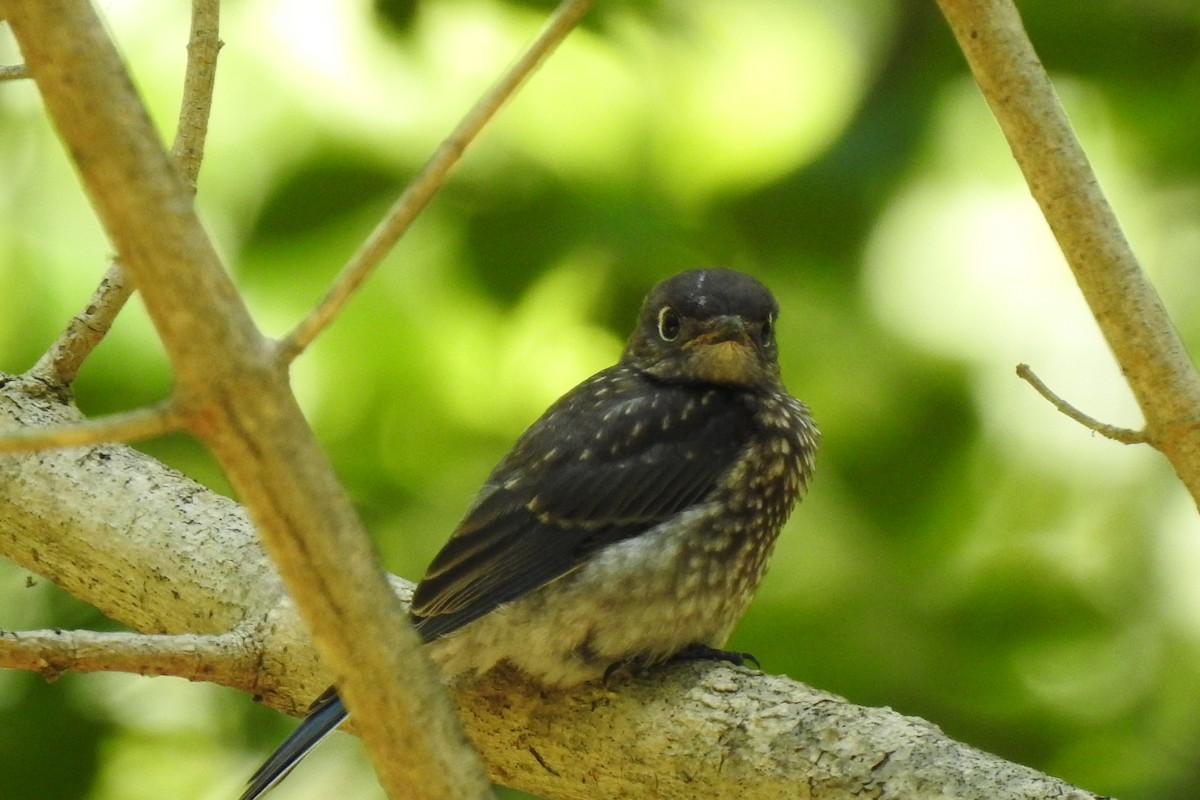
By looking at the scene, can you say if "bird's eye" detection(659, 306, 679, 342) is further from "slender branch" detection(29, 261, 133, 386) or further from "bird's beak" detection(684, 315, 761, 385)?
"slender branch" detection(29, 261, 133, 386)

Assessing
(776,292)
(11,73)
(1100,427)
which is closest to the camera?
(1100,427)

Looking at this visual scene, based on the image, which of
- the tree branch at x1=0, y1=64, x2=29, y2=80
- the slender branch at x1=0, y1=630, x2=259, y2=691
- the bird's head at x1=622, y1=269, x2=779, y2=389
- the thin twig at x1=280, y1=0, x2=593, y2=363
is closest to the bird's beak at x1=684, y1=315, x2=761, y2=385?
the bird's head at x1=622, y1=269, x2=779, y2=389

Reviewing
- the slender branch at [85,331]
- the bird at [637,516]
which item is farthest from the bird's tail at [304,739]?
the slender branch at [85,331]

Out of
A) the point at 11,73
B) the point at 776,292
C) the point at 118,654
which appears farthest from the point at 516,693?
the point at 776,292

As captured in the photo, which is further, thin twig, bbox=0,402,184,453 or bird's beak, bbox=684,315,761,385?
bird's beak, bbox=684,315,761,385

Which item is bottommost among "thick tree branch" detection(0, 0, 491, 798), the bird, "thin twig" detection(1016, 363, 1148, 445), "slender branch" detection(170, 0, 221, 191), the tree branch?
"thick tree branch" detection(0, 0, 491, 798)

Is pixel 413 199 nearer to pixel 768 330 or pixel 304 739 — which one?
pixel 304 739
